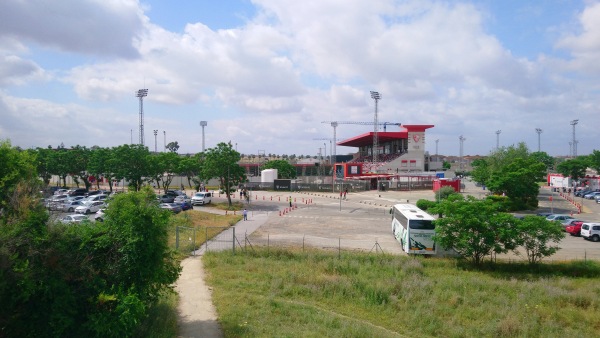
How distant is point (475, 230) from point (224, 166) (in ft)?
107

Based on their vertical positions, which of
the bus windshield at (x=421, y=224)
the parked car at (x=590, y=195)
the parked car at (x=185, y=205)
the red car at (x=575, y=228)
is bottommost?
the red car at (x=575, y=228)

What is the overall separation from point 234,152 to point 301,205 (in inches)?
432

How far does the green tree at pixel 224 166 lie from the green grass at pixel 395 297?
26512 mm

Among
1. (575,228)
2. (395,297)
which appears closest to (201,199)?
(395,297)

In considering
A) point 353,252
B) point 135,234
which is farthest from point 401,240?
point 135,234

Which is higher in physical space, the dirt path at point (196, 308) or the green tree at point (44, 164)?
the green tree at point (44, 164)

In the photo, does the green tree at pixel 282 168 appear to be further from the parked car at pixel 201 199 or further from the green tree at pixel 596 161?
the green tree at pixel 596 161

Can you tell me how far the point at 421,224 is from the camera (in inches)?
1027

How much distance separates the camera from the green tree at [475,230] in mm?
23109

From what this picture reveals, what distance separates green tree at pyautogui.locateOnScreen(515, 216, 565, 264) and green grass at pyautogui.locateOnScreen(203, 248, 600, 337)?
1.08 m

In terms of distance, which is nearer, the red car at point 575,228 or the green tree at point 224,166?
the red car at point 575,228

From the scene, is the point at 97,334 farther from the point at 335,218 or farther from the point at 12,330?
the point at 335,218

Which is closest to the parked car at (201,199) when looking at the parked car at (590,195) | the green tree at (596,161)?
the parked car at (590,195)

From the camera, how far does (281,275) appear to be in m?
20.7
